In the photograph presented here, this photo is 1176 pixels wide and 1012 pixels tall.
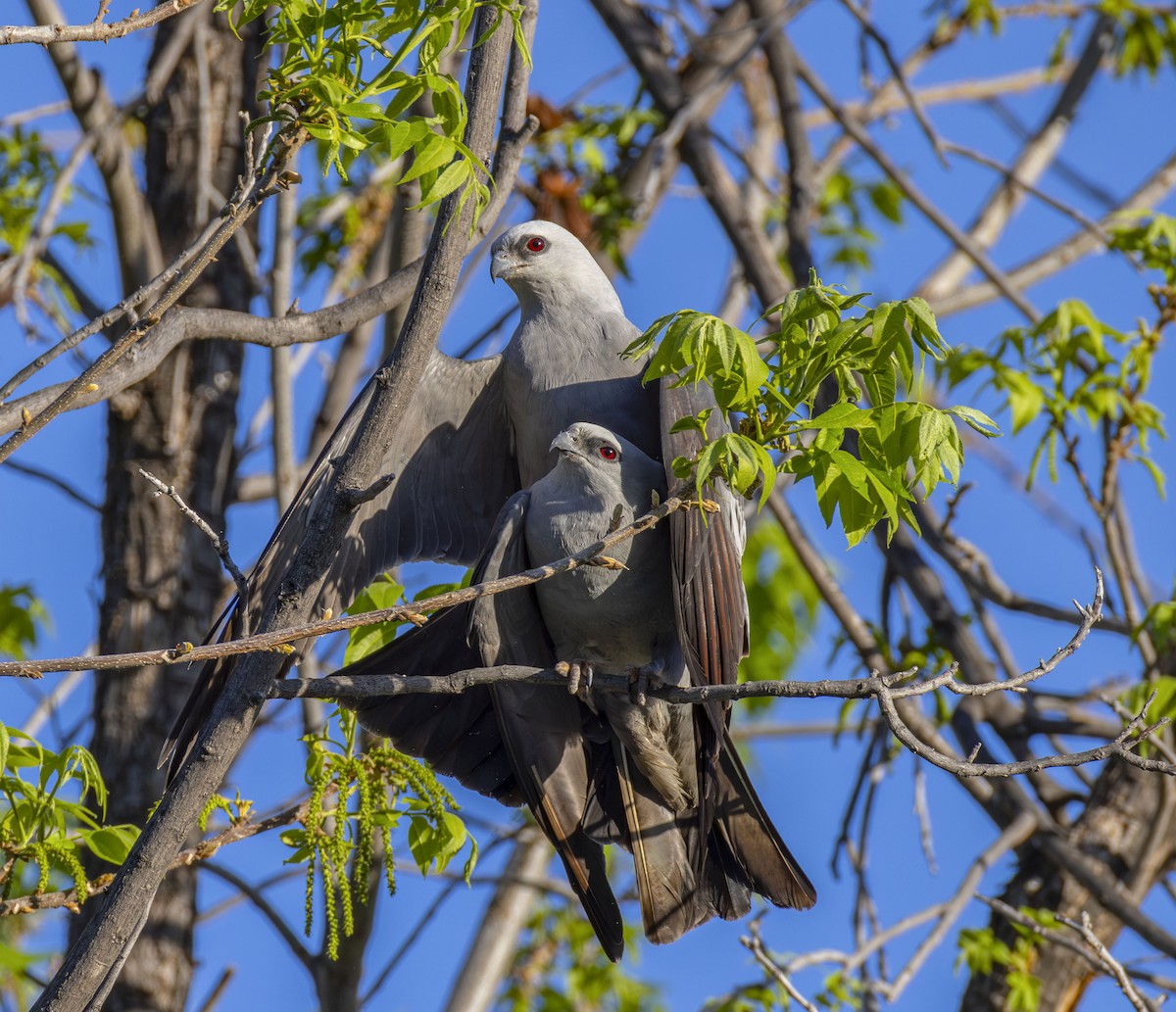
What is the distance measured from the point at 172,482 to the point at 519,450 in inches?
60.1

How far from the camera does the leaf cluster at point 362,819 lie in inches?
124

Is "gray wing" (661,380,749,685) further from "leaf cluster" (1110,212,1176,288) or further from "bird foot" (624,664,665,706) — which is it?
"leaf cluster" (1110,212,1176,288)

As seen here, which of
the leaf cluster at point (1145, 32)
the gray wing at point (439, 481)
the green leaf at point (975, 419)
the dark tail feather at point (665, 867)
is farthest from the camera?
the leaf cluster at point (1145, 32)

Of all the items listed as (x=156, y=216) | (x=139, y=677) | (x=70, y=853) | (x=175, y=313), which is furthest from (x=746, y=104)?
(x=70, y=853)

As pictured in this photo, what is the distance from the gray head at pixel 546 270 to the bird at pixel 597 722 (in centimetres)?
76

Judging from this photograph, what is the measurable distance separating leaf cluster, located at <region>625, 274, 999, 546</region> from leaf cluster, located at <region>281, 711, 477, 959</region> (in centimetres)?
125

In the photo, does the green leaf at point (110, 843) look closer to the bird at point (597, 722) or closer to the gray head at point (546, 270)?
the bird at point (597, 722)

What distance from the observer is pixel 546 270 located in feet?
14.2

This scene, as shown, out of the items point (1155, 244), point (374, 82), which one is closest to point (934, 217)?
point (1155, 244)

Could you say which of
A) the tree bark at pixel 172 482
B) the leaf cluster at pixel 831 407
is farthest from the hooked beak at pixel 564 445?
the tree bark at pixel 172 482

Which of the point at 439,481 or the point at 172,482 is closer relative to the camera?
the point at 439,481

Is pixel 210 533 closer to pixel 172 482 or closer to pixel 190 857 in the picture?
pixel 190 857

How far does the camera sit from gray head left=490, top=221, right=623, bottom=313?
4.30 m

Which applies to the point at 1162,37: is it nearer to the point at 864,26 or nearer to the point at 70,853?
the point at 864,26
